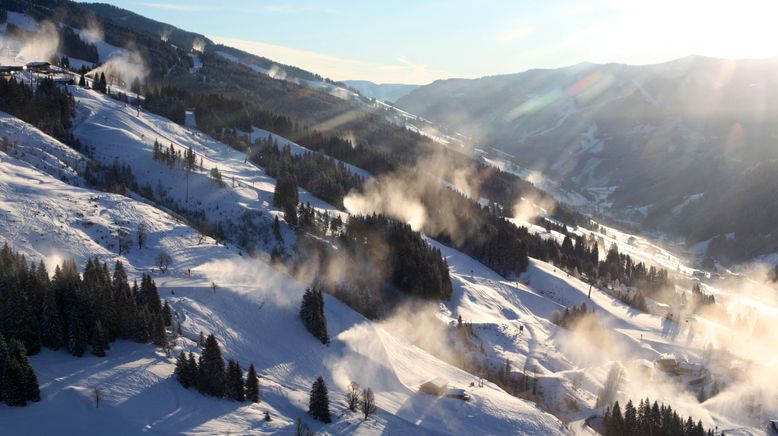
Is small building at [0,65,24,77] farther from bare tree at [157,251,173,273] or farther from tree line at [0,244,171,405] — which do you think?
tree line at [0,244,171,405]

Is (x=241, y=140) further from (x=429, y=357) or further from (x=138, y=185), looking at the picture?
(x=429, y=357)

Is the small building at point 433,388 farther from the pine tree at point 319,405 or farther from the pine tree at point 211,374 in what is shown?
the pine tree at point 211,374

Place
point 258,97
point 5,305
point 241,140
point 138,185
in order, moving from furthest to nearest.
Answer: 1. point 258,97
2. point 241,140
3. point 138,185
4. point 5,305

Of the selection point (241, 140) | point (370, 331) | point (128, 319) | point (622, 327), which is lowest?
point (622, 327)

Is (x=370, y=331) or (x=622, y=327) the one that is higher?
(x=370, y=331)

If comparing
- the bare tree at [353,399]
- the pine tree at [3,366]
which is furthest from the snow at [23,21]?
the bare tree at [353,399]

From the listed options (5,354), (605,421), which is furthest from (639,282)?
(5,354)

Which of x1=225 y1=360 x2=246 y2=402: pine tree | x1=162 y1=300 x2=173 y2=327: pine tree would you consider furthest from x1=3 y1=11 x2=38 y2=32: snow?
x1=225 y1=360 x2=246 y2=402: pine tree
